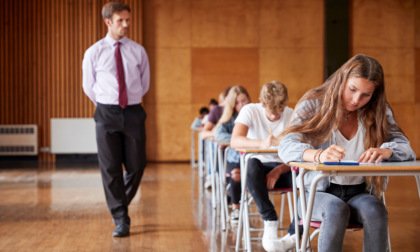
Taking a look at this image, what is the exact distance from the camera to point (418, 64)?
11.0 metres

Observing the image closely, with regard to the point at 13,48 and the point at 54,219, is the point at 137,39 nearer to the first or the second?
the point at 13,48

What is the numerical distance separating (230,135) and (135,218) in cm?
108

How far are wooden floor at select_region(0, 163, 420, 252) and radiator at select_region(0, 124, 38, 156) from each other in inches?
118

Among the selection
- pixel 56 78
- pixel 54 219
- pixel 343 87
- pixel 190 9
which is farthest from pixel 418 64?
pixel 343 87

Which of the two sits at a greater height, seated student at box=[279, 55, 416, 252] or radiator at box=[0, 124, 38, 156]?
seated student at box=[279, 55, 416, 252]

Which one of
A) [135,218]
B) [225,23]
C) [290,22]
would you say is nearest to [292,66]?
[290,22]

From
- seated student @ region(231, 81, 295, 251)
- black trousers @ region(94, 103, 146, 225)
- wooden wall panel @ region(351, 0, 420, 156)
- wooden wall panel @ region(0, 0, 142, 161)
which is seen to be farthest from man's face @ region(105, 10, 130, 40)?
wooden wall panel @ region(351, 0, 420, 156)

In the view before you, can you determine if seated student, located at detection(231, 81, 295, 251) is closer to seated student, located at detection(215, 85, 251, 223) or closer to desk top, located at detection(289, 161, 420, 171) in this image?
seated student, located at detection(215, 85, 251, 223)

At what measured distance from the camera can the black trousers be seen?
3.95 m

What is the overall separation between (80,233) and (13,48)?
24.9 ft

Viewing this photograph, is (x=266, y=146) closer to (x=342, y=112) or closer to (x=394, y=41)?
(x=342, y=112)

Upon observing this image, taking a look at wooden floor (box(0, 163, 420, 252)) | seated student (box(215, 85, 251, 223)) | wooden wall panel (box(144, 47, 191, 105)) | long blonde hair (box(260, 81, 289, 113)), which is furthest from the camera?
wooden wall panel (box(144, 47, 191, 105))

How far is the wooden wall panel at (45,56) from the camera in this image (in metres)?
10.6

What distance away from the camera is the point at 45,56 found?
10.6 metres
